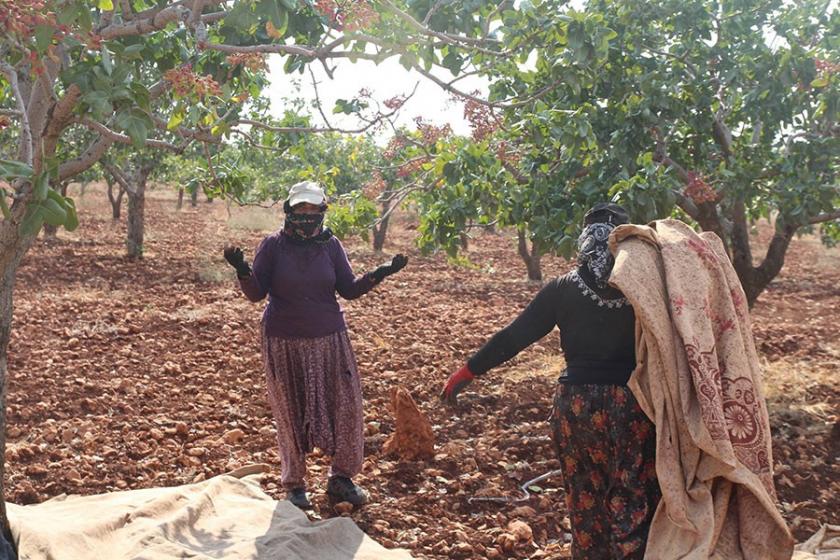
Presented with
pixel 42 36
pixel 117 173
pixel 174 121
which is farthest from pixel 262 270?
pixel 117 173

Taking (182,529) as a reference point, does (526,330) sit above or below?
above

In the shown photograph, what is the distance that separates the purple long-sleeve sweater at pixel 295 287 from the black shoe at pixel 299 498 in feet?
2.59

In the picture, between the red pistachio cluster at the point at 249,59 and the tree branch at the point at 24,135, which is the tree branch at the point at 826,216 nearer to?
the red pistachio cluster at the point at 249,59

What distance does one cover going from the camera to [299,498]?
4.50m

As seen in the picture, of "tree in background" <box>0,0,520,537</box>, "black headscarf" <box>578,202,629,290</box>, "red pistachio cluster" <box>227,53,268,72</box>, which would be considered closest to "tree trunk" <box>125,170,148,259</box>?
"tree in background" <box>0,0,520,537</box>

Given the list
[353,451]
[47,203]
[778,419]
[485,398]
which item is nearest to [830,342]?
[778,419]

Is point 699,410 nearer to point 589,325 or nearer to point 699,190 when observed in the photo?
point 589,325

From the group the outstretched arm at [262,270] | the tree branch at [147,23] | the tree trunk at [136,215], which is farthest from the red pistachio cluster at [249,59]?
the tree trunk at [136,215]

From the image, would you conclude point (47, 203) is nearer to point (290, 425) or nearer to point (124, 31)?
point (124, 31)

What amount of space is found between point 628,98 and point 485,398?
243 cm

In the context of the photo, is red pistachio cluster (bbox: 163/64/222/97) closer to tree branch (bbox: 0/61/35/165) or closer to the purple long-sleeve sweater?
tree branch (bbox: 0/61/35/165)

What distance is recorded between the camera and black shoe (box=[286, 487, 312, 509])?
176 inches

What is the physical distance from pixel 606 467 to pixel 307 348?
1.91 metres

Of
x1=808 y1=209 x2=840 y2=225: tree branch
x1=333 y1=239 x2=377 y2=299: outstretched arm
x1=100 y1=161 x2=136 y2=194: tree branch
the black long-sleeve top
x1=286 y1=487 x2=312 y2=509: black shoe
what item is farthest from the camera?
x1=100 y1=161 x2=136 y2=194: tree branch
